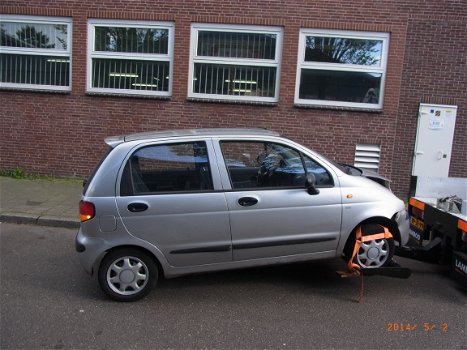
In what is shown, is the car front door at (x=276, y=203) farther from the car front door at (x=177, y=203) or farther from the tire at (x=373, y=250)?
the tire at (x=373, y=250)

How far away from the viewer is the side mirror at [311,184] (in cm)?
431

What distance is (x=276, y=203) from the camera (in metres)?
4.31

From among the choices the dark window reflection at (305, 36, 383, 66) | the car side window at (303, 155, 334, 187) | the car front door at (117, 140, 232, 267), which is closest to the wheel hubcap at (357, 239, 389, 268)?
the car side window at (303, 155, 334, 187)

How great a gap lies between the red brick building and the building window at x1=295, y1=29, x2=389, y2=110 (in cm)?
2

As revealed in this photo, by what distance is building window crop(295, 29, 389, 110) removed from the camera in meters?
9.41

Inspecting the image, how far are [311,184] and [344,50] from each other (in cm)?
602

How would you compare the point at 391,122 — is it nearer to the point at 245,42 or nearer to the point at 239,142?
the point at 245,42

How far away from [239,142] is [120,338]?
203cm

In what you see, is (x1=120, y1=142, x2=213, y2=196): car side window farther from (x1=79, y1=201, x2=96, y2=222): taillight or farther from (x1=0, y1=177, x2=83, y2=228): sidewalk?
(x1=0, y1=177, x2=83, y2=228): sidewalk

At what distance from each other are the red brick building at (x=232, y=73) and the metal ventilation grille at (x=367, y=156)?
0.02 m

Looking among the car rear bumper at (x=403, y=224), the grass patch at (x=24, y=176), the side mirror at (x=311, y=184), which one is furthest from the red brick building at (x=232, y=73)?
the side mirror at (x=311, y=184)

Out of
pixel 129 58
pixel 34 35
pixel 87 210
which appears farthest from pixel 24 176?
pixel 87 210

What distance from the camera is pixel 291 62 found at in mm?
9445

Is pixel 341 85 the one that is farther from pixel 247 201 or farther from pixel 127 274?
pixel 127 274
